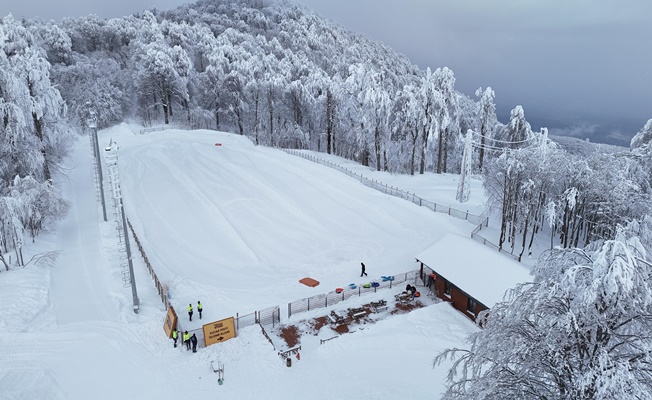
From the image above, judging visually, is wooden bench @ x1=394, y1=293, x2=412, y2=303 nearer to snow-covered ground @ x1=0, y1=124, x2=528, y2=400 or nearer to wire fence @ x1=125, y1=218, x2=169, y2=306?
snow-covered ground @ x1=0, y1=124, x2=528, y2=400

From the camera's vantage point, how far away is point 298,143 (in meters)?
69.4

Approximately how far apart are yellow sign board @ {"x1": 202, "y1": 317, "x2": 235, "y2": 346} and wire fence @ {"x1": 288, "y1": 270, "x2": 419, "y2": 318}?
3523 mm

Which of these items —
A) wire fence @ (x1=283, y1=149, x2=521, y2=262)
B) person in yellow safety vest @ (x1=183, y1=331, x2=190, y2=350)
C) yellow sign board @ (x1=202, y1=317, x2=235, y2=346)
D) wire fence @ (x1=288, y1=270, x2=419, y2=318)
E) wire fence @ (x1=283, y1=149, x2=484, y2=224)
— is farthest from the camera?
wire fence @ (x1=283, y1=149, x2=484, y2=224)

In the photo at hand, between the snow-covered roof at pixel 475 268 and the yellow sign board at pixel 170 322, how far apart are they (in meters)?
15.5

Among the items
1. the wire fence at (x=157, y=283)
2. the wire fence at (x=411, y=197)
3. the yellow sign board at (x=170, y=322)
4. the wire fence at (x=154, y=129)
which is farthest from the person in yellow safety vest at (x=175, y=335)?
the wire fence at (x=154, y=129)

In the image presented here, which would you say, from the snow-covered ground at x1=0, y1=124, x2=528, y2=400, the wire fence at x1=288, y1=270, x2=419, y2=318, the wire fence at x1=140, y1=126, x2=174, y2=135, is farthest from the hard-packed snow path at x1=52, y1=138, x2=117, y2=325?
the wire fence at x1=140, y1=126, x2=174, y2=135

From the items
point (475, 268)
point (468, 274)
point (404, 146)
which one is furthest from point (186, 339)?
point (404, 146)

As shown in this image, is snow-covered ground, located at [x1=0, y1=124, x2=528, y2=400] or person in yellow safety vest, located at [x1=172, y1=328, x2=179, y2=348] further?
person in yellow safety vest, located at [x1=172, y1=328, x2=179, y2=348]

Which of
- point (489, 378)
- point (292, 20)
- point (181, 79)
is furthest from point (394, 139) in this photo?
point (292, 20)

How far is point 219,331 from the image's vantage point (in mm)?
20781

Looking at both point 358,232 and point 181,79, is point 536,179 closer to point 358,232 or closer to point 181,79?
point 358,232

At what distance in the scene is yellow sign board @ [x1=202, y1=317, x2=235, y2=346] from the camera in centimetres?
2045

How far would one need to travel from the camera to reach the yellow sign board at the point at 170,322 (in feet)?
67.2

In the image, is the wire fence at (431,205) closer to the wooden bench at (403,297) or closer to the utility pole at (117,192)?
the wooden bench at (403,297)
